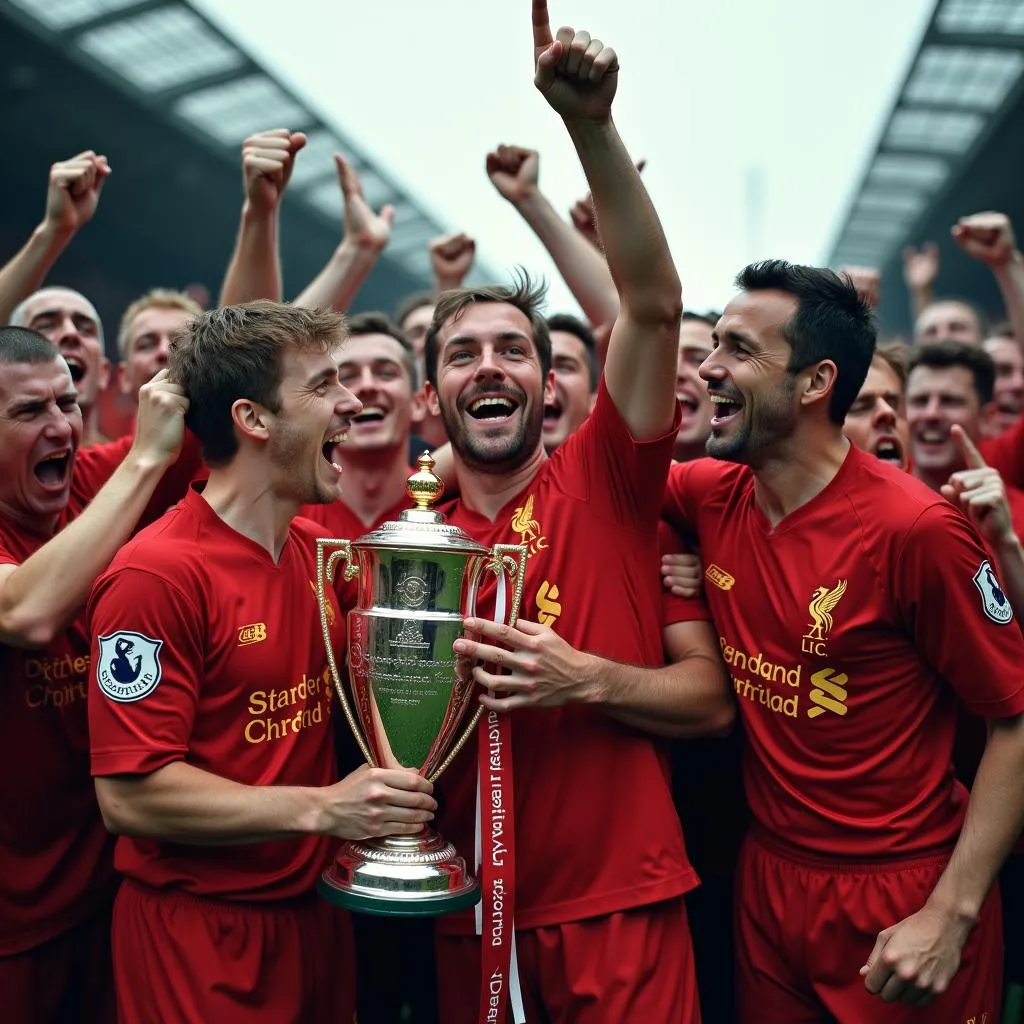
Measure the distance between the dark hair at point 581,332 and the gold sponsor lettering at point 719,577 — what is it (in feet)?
6.86

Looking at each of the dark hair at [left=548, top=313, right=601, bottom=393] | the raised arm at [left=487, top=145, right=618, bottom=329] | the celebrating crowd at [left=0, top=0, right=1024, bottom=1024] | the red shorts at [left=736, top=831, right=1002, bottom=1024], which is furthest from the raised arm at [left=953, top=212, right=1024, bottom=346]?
the red shorts at [left=736, top=831, right=1002, bottom=1024]

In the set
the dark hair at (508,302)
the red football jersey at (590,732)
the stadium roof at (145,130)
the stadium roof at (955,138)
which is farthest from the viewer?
the stadium roof at (955,138)

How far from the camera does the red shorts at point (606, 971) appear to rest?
2.86 m

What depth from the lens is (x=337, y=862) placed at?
2816mm

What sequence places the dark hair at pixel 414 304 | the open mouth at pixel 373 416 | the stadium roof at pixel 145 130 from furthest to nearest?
the stadium roof at pixel 145 130, the dark hair at pixel 414 304, the open mouth at pixel 373 416

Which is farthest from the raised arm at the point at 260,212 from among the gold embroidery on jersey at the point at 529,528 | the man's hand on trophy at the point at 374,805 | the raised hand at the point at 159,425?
the man's hand on trophy at the point at 374,805

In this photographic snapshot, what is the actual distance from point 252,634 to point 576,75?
1601 millimetres

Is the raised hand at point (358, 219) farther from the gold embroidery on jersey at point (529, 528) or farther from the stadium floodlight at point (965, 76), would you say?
the stadium floodlight at point (965, 76)

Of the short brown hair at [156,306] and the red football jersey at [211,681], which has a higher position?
the short brown hair at [156,306]

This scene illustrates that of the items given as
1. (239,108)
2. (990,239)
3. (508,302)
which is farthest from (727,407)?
(239,108)

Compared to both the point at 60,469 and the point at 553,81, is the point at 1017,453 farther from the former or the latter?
the point at 60,469

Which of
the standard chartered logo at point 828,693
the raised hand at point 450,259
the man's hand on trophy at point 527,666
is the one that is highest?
the raised hand at point 450,259

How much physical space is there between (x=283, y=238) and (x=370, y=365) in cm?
2021

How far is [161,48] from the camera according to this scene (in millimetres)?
14844
